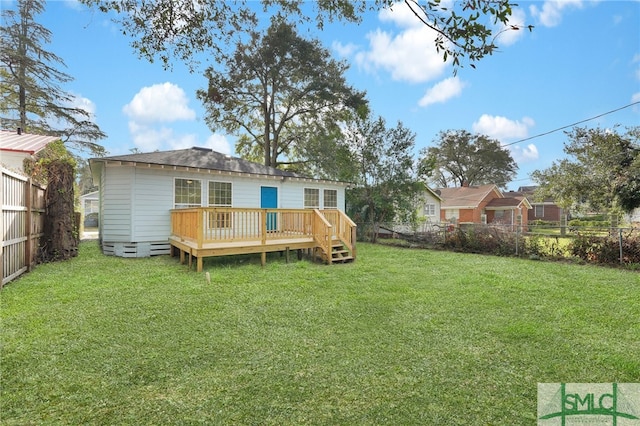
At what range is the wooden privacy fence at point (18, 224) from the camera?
4699 millimetres

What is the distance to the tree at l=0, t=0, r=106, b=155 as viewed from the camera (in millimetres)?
14695

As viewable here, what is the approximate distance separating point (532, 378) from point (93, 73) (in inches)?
387

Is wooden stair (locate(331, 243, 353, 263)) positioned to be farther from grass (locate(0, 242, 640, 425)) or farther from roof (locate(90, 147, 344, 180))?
roof (locate(90, 147, 344, 180))

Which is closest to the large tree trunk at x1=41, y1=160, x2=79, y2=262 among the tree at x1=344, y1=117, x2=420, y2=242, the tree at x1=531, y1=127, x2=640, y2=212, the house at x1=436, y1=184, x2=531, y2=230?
the tree at x1=344, y1=117, x2=420, y2=242

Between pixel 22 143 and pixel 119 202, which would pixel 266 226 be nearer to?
pixel 119 202

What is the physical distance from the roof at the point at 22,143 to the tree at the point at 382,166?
11.2 m

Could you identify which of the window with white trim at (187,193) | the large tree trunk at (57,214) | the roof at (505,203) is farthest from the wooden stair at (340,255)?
the roof at (505,203)

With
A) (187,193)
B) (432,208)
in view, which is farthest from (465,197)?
(187,193)

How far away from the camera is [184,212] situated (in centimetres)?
787

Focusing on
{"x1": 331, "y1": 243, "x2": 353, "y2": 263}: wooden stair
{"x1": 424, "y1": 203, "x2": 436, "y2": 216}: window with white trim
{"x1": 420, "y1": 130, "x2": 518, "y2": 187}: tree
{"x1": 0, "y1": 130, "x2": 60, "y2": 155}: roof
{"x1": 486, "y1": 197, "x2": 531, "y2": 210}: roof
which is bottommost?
{"x1": 331, "y1": 243, "x2": 353, "y2": 263}: wooden stair

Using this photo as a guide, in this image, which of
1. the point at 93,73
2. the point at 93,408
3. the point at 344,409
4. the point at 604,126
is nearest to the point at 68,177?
the point at 93,73

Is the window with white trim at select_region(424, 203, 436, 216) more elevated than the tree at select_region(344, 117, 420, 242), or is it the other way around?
the tree at select_region(344, 117, 420, 242)

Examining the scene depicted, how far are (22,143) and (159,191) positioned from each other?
5.52 metres

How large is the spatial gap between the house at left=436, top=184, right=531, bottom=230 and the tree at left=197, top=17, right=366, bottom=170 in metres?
13.5
